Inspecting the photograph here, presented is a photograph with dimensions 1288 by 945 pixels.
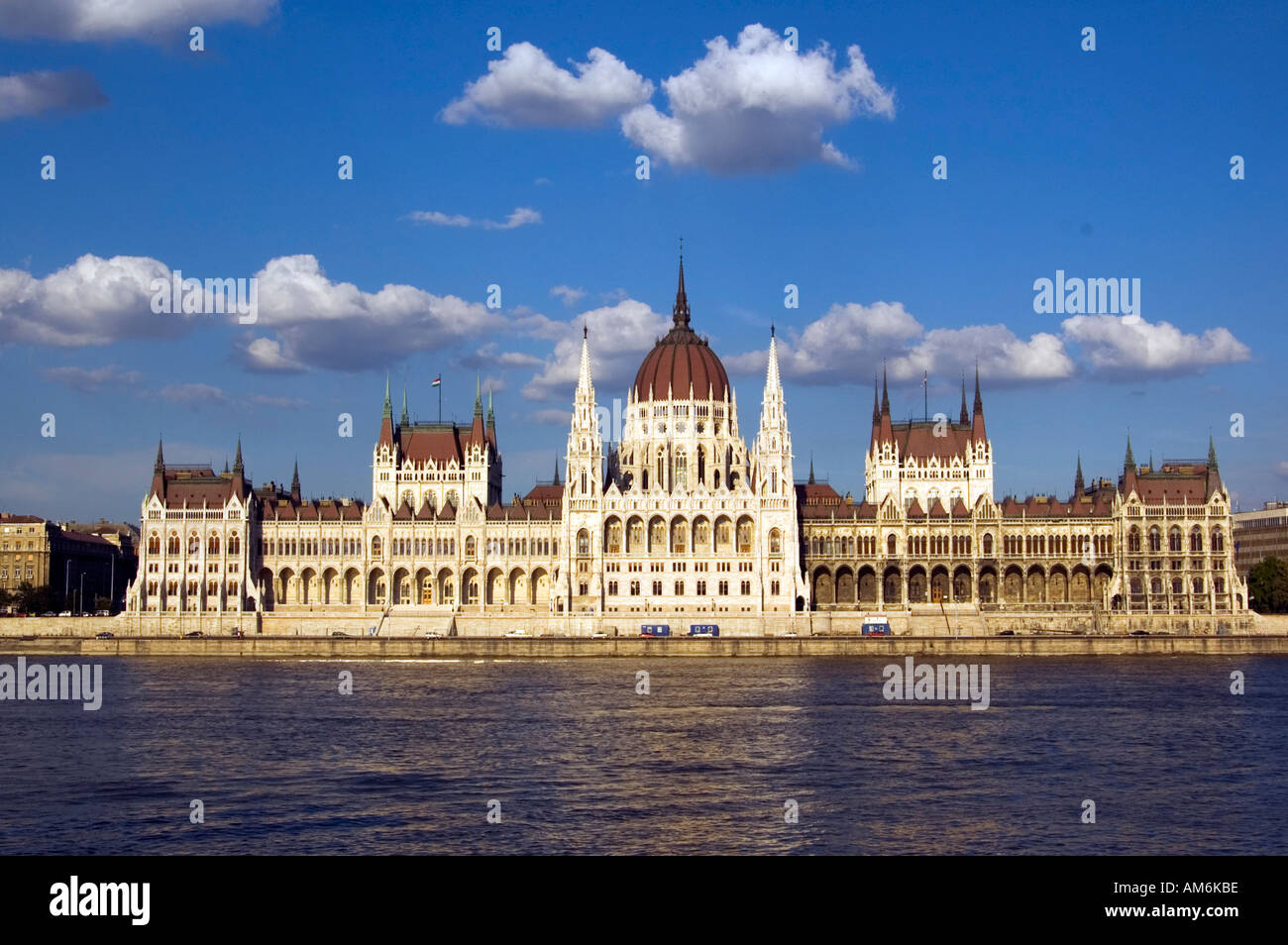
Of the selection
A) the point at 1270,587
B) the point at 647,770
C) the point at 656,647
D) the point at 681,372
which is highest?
the point at 681,372

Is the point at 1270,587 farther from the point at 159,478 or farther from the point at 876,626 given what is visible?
the point at 159,478

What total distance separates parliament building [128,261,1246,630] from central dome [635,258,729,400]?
26cm

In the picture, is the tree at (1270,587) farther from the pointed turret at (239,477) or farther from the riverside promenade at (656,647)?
the pointed turret at (239,477)

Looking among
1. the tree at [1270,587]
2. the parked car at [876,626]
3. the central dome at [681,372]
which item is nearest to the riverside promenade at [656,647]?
the parked car at [876,626]

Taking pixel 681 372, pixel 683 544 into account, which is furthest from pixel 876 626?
pixel 681 372

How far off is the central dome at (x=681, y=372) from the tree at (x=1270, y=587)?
46646 mm

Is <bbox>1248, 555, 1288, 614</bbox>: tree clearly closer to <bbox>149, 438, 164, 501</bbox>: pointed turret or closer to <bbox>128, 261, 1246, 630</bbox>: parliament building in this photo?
<bbox>128, 261, 1246, 630</bbox>: parliament building

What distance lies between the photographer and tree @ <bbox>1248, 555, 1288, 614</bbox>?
124438 mm

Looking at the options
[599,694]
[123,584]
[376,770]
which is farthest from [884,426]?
[376,770]

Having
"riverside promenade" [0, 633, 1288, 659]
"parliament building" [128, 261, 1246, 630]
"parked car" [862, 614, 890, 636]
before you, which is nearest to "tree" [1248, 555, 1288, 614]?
"parliament building" [128, 261, 1246, 630]

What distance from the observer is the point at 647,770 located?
4322cm

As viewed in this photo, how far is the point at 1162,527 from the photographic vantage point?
120188 millimetres

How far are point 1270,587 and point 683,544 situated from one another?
4821cm
